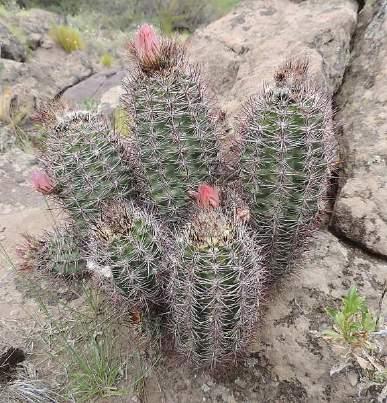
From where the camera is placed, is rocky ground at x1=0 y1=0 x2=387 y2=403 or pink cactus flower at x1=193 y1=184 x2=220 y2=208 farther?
rocky ground at x1=0 y1=0 x2=387 y2=403

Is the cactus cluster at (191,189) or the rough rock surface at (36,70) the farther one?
the rough rock surface at (36,70)

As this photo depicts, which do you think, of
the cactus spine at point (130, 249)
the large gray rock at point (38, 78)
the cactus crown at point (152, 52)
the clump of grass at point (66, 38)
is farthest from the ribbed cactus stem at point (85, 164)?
the clump of grass at point (66, 38)

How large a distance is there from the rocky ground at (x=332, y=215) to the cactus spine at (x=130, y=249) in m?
0.52

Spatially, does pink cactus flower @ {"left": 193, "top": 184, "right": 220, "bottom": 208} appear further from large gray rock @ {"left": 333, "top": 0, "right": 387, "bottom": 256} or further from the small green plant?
large gray rock @ {"left": 333, "top": 0, "right": 387, "bottom": 256}

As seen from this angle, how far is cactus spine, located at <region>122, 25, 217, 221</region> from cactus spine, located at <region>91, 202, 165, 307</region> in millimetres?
260

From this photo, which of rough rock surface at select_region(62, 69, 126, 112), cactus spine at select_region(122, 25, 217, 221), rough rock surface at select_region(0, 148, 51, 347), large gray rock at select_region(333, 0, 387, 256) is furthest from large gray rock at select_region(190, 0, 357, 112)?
rough rock surface at select_region(0, 148, 51, 347)

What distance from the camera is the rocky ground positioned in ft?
6.91

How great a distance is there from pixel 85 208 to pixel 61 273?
556 millimetres

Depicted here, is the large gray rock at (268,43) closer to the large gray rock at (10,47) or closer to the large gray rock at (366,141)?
the large gray rock at (366,141)

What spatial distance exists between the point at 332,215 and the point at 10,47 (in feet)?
19.5

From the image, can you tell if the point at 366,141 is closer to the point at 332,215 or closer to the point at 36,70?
the point at 332,215

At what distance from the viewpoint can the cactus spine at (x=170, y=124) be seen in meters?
1.99

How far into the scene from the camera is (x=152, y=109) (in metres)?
2.00

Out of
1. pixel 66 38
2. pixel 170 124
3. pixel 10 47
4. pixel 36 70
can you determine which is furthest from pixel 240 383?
pixel 66 38
